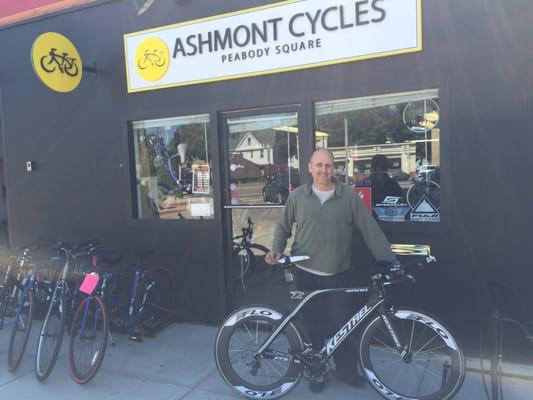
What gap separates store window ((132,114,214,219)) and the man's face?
1821 millimetres

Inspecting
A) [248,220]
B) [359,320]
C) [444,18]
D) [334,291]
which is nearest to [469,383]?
[359,320]

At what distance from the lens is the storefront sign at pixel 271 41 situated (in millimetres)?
3887

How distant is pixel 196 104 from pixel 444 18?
8.42ft

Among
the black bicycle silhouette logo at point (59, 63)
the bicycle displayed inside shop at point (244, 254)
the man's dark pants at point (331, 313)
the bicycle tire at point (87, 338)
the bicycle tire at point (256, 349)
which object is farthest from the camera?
the bicycle displayed inside shop at point (244, 254)

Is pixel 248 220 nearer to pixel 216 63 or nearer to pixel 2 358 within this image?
pixel 216 63

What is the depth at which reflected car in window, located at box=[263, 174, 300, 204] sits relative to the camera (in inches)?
179

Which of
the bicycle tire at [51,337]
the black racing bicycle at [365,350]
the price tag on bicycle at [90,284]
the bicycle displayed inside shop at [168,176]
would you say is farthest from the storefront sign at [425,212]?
the bicycle tire at [51,337]

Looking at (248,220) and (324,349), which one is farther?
(248,220)

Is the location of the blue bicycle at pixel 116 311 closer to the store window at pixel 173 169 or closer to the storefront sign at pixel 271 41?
the store window at pixel 173 169

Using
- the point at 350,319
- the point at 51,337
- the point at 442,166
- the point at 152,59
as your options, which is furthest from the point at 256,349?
the point at 152,59

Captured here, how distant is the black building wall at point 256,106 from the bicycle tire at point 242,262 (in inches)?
7.1

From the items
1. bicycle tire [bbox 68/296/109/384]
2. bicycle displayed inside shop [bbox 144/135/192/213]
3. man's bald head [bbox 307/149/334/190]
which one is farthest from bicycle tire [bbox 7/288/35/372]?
man's bald head [bbox 307/149/334/190]

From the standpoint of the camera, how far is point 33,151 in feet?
19.2

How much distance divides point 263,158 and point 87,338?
2387 millimetres
